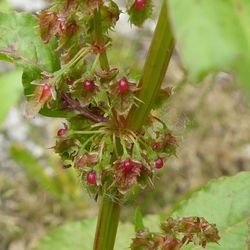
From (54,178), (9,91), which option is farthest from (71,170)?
(9,91)

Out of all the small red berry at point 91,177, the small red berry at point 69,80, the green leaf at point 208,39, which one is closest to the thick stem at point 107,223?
the small red berry at point 91,177

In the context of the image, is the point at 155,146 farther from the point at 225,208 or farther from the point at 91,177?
the point at 225,208

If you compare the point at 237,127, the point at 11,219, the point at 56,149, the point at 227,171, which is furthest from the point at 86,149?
the point at 237,127

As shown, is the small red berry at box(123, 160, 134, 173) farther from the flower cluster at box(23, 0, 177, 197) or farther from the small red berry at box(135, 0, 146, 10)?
the small red berry at box(135, 0, 146, 10)

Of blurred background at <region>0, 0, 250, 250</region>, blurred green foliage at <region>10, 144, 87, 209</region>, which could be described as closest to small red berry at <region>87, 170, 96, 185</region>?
blurred background at <region>0, 0, 250, 250</region>

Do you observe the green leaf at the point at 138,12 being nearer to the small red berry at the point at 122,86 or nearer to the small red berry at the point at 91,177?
the small red berry at the point at 122,86

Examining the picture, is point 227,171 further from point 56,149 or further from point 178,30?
point 178,30
